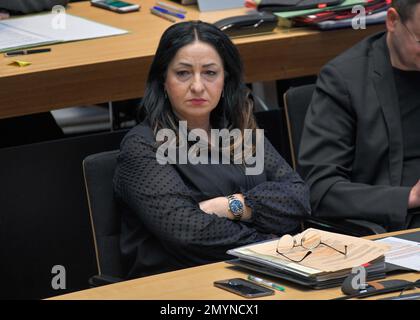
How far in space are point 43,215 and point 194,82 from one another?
2.88 feet

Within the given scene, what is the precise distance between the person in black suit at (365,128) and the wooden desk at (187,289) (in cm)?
94

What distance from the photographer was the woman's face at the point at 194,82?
10.3 ft

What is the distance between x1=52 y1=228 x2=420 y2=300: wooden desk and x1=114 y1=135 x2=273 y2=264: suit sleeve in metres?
0.36

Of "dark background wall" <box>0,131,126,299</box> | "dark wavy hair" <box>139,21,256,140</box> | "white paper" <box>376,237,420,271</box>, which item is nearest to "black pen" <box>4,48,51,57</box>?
"dark background wall" <box>0,131,126,299</box>

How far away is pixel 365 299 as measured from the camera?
231cm

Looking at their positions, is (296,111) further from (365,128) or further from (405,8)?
(405,8)

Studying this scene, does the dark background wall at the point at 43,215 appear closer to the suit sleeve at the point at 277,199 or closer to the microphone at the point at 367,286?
the suit sleeve at the point at 277,199

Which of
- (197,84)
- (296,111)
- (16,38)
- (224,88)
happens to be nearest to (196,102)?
(197,84)

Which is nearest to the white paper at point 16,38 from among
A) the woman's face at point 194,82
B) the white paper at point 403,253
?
the woman's face at point 194,82

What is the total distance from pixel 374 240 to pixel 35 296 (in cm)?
151

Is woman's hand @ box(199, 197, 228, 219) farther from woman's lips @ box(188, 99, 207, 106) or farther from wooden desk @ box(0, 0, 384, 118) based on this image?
wooden desk @ box(0, 0, 384, 118)

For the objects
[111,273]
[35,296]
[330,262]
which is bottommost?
[35,296]

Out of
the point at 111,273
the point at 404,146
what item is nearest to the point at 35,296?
the point at 111,273

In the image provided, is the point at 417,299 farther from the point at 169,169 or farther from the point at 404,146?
the point at 404,146
